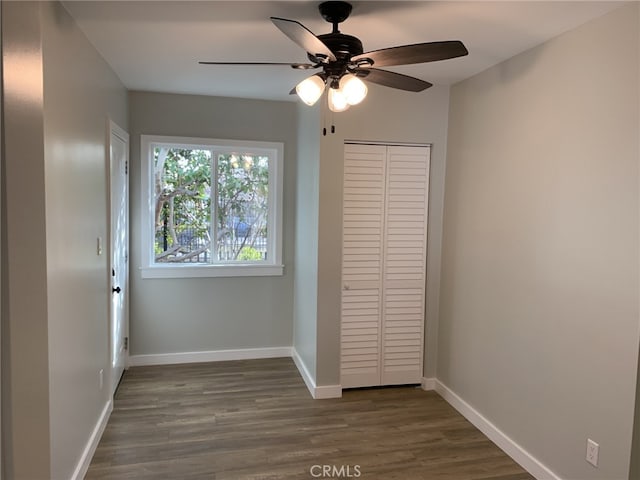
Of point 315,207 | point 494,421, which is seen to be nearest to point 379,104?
point 315,207

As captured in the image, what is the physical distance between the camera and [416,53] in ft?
6.35

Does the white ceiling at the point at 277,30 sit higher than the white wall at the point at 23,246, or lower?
higher

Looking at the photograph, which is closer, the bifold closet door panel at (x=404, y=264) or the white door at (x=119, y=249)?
the white door at (x=119, y=249)

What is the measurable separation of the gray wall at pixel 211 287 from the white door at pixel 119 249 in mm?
143

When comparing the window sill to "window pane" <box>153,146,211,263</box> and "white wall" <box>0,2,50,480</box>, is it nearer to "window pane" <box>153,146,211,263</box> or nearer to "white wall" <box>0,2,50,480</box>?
"window pane" <box>153,146,211,263</box>

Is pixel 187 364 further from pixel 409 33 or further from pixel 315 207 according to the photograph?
pixel 409 33

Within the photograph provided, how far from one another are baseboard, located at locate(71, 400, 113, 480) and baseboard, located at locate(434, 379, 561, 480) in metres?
2.49

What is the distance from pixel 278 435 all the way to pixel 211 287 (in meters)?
1.67

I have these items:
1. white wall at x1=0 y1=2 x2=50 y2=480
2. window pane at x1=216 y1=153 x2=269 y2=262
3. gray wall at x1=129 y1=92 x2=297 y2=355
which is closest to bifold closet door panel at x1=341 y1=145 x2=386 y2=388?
gray wall at x1=129 y1=92 x2=297 y2=355

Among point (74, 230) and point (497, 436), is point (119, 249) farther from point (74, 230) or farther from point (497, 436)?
point (497, 436)

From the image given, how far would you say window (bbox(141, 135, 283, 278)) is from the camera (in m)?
4.11

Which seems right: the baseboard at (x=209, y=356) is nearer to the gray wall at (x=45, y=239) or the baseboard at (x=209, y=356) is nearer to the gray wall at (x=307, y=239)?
the gray wall at (x=307, y=239)

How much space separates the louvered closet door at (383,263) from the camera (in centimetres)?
359

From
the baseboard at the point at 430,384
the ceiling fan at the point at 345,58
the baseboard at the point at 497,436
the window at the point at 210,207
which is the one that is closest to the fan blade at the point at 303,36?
the ceiling fan at the point at 345,58
